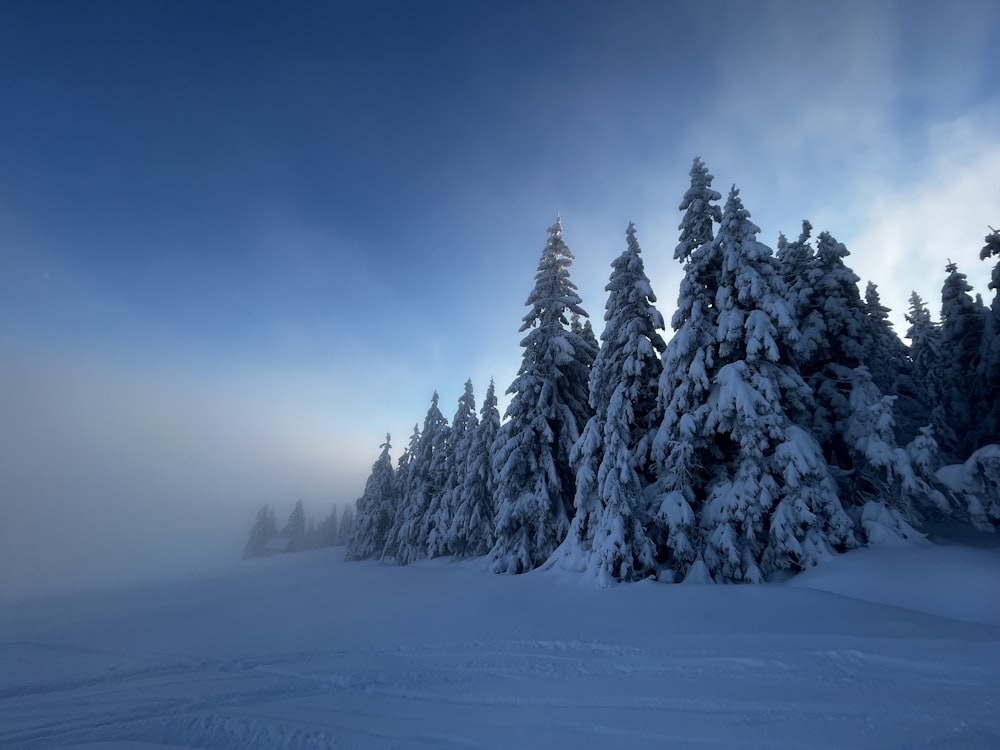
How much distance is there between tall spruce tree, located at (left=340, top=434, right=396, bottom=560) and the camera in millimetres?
40312

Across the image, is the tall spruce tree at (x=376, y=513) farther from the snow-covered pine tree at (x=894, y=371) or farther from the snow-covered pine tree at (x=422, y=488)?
the snow-covered pine tree at (x=894, y=371)

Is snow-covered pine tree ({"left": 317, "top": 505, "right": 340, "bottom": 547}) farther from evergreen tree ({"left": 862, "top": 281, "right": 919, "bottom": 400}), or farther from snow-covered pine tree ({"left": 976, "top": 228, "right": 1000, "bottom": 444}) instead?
snow-covered pine tree ({"left": 976, "top": 228, "right": 1000, "bottom": 444})

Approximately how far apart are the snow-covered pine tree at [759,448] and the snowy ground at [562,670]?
1.17m

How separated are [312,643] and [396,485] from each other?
34.6 metres

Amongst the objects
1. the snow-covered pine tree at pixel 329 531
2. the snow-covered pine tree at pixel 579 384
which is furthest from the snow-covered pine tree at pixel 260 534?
the snow-covered pine tree at pixel 579 384

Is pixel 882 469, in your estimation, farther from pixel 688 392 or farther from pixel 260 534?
pixel 260 534

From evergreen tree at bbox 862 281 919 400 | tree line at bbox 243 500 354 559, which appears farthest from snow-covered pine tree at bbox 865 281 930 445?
tree line at bbox 243 500 354 559

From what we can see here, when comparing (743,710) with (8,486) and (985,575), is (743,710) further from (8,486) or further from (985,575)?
(8,486)

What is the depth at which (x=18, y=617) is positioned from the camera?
14922mm

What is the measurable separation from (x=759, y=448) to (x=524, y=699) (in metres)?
11.4

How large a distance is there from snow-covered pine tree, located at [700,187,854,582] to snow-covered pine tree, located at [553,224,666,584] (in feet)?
8.22

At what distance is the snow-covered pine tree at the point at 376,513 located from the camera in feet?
132

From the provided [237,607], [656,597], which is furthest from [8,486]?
[656,597]

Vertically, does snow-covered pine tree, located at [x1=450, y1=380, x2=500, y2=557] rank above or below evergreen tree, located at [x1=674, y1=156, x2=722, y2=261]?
below
